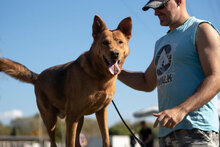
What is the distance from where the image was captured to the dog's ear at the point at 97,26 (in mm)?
3627

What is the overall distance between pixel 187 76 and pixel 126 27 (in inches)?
42.0

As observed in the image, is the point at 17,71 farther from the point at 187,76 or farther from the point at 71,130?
the point at 187,76

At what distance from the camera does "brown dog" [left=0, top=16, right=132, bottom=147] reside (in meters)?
3.51

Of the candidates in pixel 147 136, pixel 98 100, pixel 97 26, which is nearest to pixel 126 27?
pixel 97 26

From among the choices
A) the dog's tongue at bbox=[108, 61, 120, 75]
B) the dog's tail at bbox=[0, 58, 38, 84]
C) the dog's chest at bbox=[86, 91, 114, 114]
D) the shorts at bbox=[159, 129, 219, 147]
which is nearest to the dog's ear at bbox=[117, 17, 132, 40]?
the dog's tongue at bbox=[108, 61, 120, 75]

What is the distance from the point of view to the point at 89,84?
356 centimetres

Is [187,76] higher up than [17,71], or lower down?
lower down

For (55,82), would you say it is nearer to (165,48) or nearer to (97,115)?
(97,115)

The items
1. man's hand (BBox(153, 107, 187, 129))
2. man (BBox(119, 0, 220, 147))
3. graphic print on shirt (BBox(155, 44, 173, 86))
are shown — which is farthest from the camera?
graphic print on shirt (BBox(155, 44, 173, 86))

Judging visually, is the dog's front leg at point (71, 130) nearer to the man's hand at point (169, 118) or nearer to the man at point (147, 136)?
the man's hand at point (169, 118)

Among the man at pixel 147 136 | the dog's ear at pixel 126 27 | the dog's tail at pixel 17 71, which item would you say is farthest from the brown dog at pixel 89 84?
the man at pixel 147 136

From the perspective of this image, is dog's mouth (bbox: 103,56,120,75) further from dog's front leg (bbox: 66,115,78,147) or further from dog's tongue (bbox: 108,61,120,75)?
dog's front leg (bbox: 66,115,78,147)

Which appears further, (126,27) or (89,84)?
(126,27)

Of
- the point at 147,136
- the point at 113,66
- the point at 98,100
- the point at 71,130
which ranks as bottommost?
the point at 147,136
